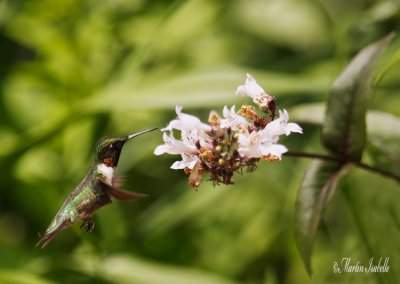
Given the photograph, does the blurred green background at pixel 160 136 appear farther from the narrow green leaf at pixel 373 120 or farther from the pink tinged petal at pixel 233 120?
the pink tinged petal at pixel 233 120

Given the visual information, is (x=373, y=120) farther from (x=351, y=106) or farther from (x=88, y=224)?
(x=88, y=224)

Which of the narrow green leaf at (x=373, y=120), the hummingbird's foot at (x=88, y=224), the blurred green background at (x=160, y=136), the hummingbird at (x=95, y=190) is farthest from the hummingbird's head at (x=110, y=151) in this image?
the blurred green background at (x=160, y=136)

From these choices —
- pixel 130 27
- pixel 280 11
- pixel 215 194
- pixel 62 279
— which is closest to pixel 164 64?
pixel 130 27

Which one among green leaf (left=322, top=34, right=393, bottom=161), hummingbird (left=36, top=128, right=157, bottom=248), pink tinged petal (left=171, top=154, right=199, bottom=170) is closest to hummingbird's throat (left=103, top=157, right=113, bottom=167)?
hummingbird (left=36, top=128, right=157, bottom=248)

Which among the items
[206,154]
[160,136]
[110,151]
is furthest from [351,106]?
[160,136]

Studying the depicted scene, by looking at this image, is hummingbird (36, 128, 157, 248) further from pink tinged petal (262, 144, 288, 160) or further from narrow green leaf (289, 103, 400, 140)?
narrow green leaf (289, 103, 400, 140)

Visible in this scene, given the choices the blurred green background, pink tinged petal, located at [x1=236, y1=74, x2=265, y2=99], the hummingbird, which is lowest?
the blurred green background

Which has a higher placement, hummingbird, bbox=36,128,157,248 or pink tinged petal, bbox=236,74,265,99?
pink tinged petal, bbox=236,74,265,99
